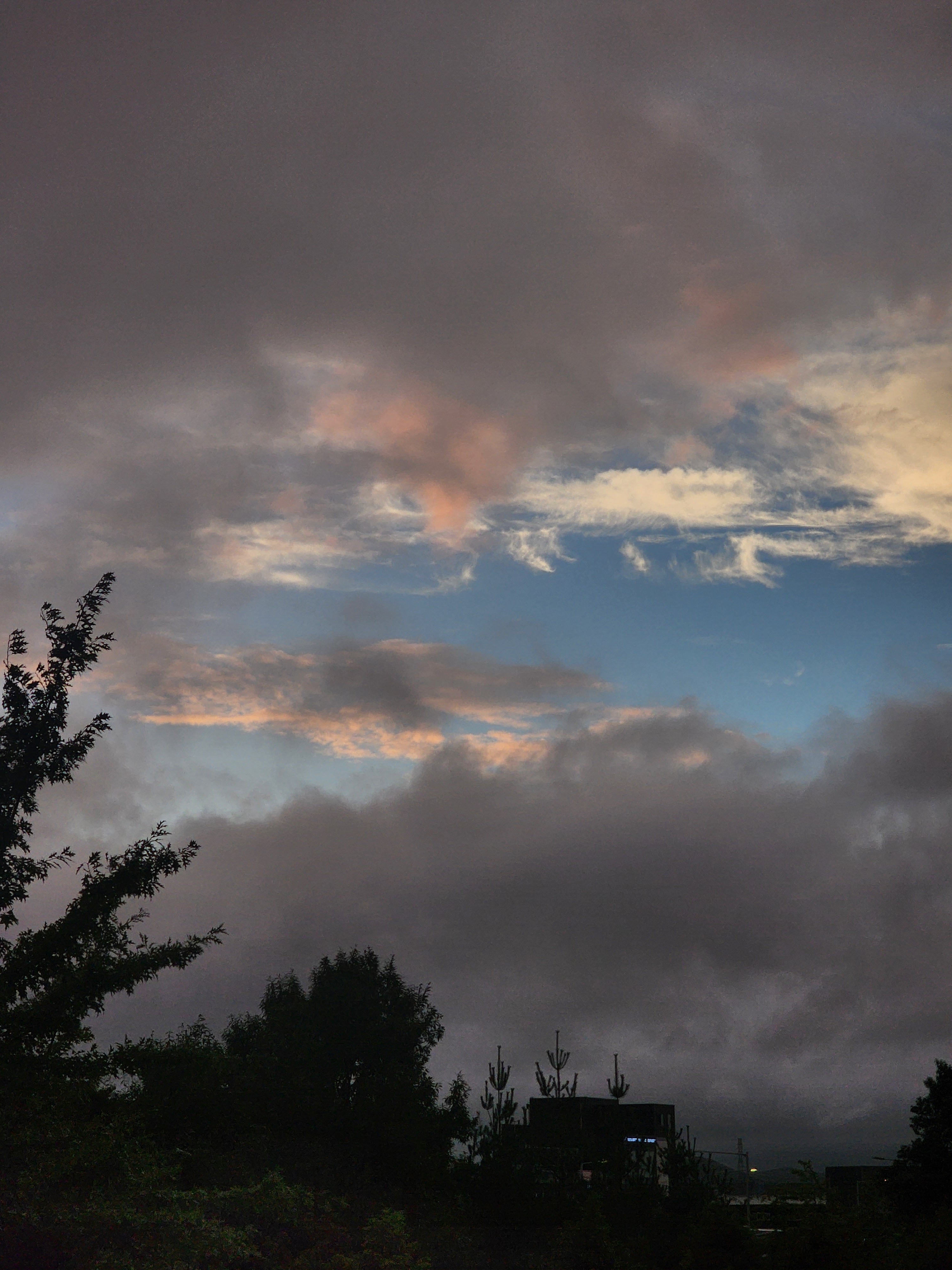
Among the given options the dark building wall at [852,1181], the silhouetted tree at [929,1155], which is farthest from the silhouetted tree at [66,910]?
the silhouetted tree at [929,1155]

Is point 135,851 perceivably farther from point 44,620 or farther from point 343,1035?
point 343,1035

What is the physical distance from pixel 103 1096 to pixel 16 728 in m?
6.11

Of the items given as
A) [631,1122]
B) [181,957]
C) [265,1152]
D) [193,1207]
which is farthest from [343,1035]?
[631,1122]

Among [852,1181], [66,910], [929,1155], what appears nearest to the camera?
[66,910]

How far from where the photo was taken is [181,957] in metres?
18.4

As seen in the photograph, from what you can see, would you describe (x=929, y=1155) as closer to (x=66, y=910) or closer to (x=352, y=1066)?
(x=352, y=1066)

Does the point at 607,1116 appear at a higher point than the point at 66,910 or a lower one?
lower

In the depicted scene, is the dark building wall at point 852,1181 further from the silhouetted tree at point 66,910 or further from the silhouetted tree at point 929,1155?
the silhouetted tree at point 66,910

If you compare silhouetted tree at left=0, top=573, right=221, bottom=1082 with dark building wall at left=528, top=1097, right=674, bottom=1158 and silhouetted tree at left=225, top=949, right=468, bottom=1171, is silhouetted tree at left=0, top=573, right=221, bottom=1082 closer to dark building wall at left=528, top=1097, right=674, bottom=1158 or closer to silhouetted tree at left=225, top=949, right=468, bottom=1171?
silhouetted tree at left=225, top=949, right=468, bottom=1171

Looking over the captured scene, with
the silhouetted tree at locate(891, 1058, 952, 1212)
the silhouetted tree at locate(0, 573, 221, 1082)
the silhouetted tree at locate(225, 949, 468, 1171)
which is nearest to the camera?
the silhouetted tree at locate(0, 573, 221, 1082)

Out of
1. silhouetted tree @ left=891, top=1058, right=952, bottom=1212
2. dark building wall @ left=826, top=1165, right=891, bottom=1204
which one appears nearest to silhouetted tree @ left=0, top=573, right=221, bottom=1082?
dark building wall @ left=826, top=1165, right=891, bottom=1204

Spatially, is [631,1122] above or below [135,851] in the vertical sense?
below

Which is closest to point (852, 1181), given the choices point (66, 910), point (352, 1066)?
point (352, 1066)

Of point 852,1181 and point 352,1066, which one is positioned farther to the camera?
point 852,1181
